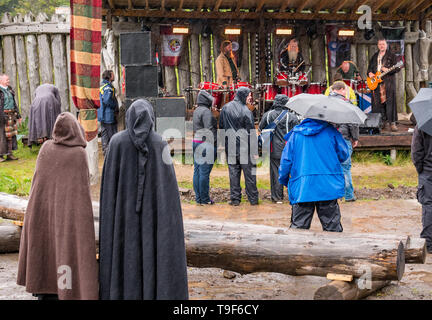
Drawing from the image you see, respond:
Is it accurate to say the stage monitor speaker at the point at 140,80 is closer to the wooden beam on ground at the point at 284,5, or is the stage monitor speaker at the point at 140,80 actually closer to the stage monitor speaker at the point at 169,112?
the stage monitor speaker at the point at 169,112

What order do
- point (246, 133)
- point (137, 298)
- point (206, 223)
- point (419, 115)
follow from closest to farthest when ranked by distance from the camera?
point (137, 298)
point (206, 223)
point (419, 115)
point (246, 133)

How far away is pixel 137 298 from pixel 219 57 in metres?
10.9

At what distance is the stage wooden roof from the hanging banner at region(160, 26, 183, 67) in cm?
45

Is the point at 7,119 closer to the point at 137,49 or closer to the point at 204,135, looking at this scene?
the point at 137,49

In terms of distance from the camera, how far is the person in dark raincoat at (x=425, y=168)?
6512mm

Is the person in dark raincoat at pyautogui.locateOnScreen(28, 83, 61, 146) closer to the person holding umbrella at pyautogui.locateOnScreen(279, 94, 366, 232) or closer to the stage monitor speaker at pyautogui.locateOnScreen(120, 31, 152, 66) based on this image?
the stage monitor speaker at pyautogui.locateOnScreen(120, 31, 152, 66)

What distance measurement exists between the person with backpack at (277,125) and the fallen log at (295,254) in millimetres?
3944

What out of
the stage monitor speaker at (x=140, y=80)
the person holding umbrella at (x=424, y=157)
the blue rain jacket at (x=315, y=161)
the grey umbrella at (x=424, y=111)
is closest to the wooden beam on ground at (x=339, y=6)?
the stage monitor speaker at (x=140, y=80)

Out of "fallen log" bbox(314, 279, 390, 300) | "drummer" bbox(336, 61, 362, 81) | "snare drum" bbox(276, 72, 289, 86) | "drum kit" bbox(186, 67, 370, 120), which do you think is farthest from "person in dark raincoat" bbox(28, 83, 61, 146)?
"fallen log" bbox(314, 279, 390, 300)

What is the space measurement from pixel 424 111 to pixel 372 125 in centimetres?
697

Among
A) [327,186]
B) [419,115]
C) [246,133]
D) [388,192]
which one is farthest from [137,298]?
[388,192]

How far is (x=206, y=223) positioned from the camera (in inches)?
230

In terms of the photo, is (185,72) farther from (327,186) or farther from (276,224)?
(327,186)

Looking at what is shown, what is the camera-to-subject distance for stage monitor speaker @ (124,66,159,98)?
955cm
